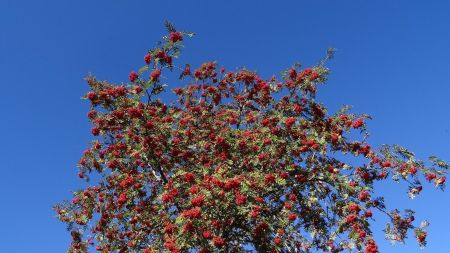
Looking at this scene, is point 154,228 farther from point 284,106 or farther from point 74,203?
point 284,106

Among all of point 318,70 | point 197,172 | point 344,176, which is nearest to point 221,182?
point 197,172

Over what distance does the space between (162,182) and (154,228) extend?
166 cm

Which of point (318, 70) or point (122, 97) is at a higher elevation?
point (122, 97)

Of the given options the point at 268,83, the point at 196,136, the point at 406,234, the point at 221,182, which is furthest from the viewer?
the point at 268,83

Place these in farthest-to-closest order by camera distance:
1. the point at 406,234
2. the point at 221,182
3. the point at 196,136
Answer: the point at 196,136 → the point at 406,234 → the point at 221,182

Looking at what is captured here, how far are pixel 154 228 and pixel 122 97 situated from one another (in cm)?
425

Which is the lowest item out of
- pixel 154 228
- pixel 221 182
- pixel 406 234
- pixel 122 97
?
pixel 406 234

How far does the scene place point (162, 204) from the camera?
16.1 meters

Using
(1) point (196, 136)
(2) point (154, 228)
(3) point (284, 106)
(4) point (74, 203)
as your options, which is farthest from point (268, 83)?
(4) point (74, 203)

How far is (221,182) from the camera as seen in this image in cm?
1292

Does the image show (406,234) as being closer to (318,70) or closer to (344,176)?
(344,176)

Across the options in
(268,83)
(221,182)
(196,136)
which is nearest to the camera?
(221,182)

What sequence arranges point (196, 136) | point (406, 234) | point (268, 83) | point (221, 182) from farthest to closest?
point (268, 83), point (196, 136), point (406, 234), point (221, 182)

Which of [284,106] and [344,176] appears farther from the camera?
[284,106]
